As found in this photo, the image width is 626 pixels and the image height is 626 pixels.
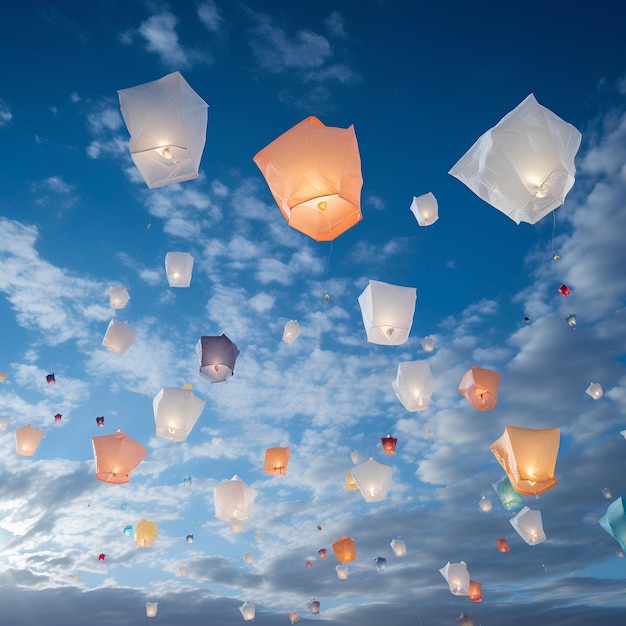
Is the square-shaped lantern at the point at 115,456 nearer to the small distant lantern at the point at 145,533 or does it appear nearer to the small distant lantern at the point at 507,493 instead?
the small distant lantern at the point at 145,533

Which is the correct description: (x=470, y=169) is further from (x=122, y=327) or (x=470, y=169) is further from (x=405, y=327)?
(x=122, y=327)

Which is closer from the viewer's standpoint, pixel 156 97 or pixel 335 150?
Answer: pixel 335 150

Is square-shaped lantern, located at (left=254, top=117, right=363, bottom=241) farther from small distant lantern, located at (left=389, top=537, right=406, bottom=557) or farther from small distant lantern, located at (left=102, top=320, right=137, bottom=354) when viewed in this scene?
small distant lantern, located at (left=389, top=537, right=406, bottom=557)

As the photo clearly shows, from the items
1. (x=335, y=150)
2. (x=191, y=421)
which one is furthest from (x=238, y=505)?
(x=335, y=150)

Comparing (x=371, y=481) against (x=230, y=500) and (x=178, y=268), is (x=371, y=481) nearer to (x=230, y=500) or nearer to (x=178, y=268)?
(x=230, y=500)

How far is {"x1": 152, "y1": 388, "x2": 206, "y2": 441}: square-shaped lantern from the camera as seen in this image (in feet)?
36.8

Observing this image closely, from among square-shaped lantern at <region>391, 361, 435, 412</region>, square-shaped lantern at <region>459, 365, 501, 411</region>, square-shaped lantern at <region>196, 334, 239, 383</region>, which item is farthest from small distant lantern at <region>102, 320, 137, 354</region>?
square-shaped lantern at <region>459, 365, 501, 411</region>

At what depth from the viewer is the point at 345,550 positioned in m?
15.1

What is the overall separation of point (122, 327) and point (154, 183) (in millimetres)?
5806

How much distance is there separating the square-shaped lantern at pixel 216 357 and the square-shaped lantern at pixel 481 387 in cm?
582

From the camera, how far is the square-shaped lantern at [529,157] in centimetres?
744

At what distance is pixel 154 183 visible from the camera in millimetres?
8906

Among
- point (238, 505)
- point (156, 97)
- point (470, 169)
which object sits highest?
point (156, 97)

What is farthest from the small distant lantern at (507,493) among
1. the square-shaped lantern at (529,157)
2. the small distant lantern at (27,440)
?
the small distant lantern at (27,440)
